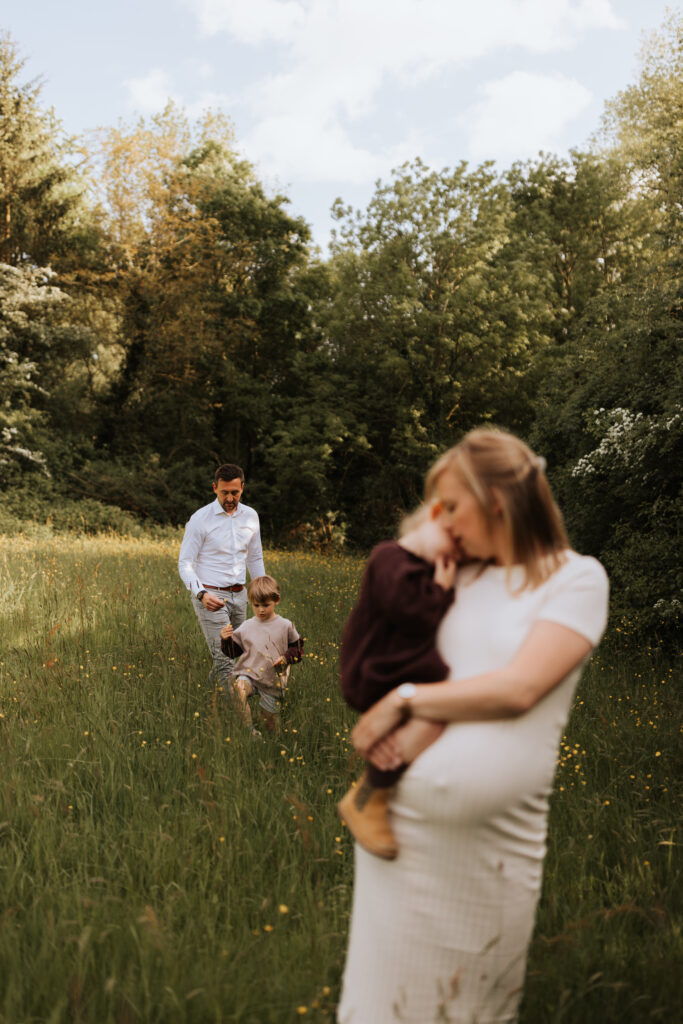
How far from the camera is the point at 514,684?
1.63 metres

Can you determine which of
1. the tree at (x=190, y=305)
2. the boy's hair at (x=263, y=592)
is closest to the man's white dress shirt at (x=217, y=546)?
the boy's hair at (x=263, y=592)

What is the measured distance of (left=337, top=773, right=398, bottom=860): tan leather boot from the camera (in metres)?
1.77

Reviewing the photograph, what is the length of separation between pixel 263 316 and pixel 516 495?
2770 cm

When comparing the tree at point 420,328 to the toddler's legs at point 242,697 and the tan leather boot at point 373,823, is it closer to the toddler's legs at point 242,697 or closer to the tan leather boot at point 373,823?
the toddler's legs at point 242,697

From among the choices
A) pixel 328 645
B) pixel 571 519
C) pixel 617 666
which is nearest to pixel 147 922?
pixel 328 645

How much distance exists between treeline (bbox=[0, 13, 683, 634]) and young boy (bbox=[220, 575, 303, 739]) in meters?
19.4

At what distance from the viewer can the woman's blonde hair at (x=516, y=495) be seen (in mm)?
1757

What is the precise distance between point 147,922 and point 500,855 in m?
1.62

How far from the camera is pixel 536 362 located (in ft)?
81.9

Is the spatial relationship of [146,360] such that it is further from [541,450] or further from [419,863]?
[419,863]

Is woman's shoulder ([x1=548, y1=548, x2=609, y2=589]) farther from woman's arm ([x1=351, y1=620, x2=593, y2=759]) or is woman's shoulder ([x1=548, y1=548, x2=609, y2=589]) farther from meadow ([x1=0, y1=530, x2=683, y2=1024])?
meadow ([x1=0, y1=530, x2=683, y2=1024])

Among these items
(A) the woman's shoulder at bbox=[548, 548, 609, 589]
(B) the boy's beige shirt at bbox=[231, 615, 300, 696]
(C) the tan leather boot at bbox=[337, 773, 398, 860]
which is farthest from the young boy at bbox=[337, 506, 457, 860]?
(B) the boy's beige shirt at bbox=[231, 615, 300, 696]

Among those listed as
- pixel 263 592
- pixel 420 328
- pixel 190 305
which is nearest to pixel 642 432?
pixel 263 592

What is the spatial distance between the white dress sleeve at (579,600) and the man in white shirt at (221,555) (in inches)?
178
